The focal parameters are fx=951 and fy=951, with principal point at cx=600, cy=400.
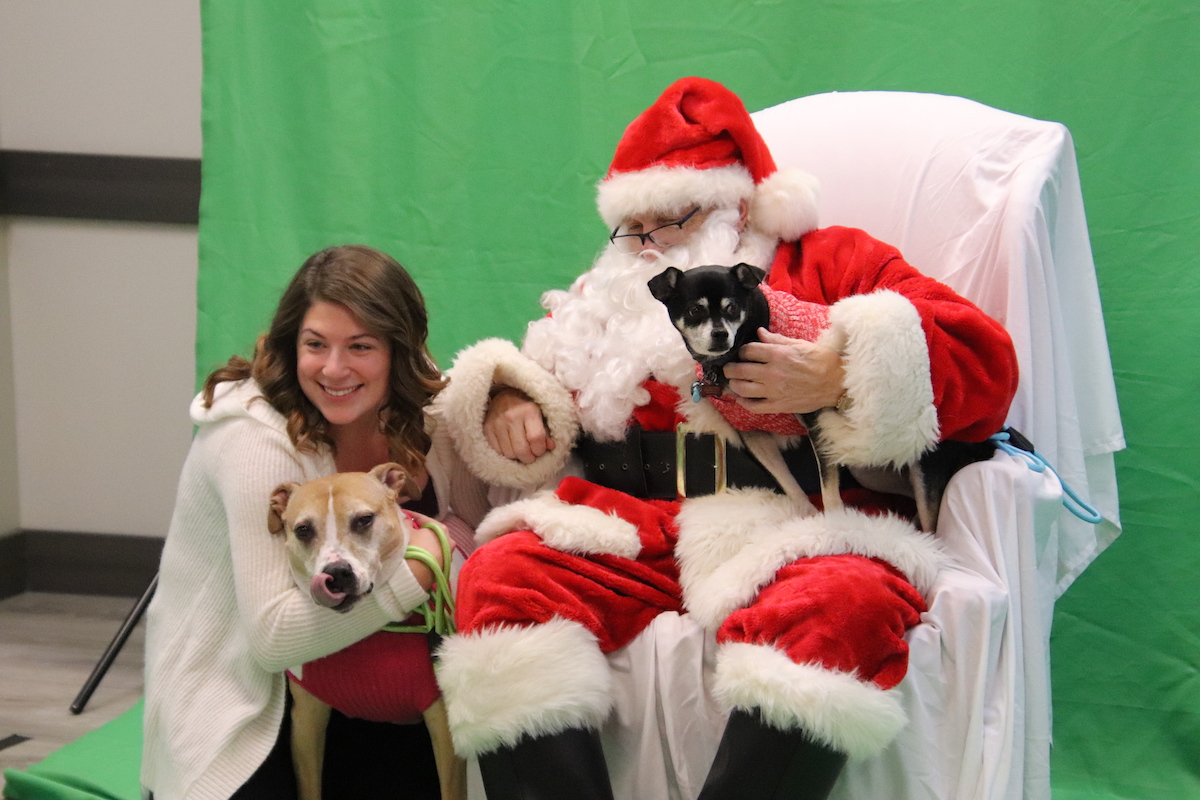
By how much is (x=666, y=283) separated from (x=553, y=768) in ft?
2.16

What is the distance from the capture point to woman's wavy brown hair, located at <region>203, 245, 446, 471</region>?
4.92ft

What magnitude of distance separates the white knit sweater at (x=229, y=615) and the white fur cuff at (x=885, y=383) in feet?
2.24

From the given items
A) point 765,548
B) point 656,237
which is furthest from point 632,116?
point 765,548

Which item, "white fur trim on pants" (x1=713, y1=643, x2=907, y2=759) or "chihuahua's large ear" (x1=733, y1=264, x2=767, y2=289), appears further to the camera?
"chihuahua's large ear" (x1=733, y1=264, x2=767, y2=289)

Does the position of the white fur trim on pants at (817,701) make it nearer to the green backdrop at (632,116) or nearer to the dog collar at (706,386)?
the dog collar at (706,386)

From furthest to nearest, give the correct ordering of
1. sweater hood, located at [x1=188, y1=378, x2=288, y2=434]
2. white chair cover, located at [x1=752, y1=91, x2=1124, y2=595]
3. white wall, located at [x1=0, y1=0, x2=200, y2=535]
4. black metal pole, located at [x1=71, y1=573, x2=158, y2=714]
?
1. white wall, located at [x1=0, y1=0, x2=200, y2=535]
2. black metal pole, located at [x1=71, y1=573, x2=158, y2=714]
3. white chair cover, located at [x1=752, y1=91, x2=1124, y2=595]
4. sweater hood, located at [x1=188, y1=378, x2=288, y2=434]

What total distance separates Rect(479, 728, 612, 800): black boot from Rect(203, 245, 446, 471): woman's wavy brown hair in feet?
1.77

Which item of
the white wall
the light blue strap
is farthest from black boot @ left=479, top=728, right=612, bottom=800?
the white wall

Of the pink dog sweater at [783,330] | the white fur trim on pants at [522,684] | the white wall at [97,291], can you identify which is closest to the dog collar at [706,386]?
the pink dog sweater at [783,330]

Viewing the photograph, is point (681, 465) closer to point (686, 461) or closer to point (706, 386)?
point (686, 461)

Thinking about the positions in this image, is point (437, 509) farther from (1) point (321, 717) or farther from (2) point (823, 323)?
(2) point (823, 323)

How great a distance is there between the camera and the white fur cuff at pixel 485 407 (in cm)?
164

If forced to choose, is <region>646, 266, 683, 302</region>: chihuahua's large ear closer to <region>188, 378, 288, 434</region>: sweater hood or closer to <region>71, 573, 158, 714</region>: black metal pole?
<region>188, 378, 288, 434</region>: sweater hood

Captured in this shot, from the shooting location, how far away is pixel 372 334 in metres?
1.52
